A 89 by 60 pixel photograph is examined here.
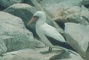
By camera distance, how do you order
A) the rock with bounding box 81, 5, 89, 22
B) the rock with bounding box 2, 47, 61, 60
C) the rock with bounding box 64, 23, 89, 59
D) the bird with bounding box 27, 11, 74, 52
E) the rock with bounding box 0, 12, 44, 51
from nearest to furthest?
the rock with bounding box 2, 47, 61, 60 < the bird with bounding box 27, 11, 74, 52 < the rock with bounding box 0, 12, 44, 51 < the rock with bounding box 64, 23, 89, 59 < the rock with bounding box 81, 5, 89, 22

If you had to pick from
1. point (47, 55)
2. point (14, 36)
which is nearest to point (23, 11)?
point (14, 36)

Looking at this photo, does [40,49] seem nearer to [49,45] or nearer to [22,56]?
[49,45]

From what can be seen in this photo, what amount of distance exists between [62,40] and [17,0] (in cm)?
351

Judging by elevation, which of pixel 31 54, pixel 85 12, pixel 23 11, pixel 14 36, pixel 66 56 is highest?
pixel 23 11

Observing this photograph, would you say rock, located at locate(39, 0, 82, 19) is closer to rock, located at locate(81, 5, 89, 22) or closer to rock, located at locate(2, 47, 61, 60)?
rock, located at locate(81, 5, 89, 22)

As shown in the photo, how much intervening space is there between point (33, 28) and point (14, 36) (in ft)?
5.19

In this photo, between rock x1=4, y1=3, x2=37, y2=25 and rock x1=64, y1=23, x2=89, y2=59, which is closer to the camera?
rock x1=64, y1=23, x2=89, y2=59

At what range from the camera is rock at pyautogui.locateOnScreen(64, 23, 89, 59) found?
998 centimetres

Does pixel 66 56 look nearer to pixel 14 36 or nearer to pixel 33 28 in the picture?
pixel 14 36

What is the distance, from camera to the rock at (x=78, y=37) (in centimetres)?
998

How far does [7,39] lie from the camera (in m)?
9.24

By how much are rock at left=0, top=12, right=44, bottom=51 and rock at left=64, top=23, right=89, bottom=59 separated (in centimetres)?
86

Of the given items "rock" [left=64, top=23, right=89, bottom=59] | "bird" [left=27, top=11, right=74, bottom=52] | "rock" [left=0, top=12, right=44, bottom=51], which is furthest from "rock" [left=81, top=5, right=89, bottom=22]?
"bird" [left=27, top=11, right=74, bottom=52]

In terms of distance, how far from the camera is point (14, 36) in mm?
9461
